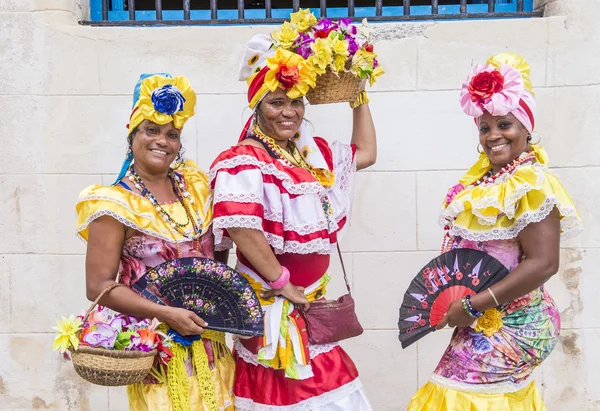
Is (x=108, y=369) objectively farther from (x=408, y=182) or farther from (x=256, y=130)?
(x=408, y=182)

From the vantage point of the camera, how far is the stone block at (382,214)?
4.66 metres

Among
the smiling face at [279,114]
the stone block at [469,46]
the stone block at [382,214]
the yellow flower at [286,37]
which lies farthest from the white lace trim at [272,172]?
the stone block at [469,46]

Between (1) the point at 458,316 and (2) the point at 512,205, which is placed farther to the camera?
(1) the point at 458,316

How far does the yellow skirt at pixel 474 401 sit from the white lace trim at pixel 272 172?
3.36ft

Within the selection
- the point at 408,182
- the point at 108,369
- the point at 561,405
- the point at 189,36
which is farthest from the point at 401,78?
the point at 108,369

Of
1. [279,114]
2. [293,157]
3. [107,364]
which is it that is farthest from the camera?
[293,157]

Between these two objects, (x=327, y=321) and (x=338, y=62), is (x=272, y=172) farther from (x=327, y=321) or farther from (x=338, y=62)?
(x=327, y=321)

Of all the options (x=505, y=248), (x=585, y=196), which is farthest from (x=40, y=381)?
(x=585, y=196)

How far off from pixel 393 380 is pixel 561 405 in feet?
3.58

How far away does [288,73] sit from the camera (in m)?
3.14

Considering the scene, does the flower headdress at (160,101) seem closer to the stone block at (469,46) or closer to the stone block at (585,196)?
the stone block at (469,46)

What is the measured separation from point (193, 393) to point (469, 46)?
2.77 meters

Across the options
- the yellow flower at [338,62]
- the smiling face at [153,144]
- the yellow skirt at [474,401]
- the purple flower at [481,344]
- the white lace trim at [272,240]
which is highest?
the yellow flower at [338,62]

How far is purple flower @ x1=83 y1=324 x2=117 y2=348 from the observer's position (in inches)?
109
